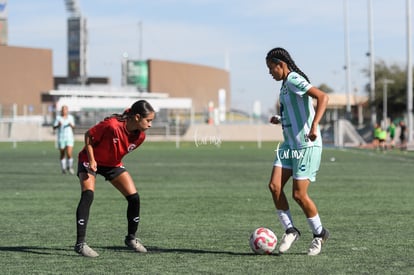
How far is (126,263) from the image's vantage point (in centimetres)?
877

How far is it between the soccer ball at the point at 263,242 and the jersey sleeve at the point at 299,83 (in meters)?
1.47

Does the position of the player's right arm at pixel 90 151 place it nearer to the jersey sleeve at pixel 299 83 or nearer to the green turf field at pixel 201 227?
the green turf field at pixel 201 227

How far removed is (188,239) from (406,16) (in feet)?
161

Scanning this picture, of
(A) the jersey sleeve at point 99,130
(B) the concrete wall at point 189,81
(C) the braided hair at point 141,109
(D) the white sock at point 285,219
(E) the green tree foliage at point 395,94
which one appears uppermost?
(B) the concrete wall at point 189,81

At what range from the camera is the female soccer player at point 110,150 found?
361 inches

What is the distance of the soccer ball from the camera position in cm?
919

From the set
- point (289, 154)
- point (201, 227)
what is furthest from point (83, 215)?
point (201, 227)

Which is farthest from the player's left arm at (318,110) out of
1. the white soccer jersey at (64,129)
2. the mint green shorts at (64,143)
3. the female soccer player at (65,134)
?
the mint green shorts at (64,143)

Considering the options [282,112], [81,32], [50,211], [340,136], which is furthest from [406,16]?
[81,32]

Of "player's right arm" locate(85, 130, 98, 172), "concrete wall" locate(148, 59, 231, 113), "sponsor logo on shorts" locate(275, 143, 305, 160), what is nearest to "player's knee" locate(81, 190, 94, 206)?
"player's right arm" locate(85, 130, 98, 172)

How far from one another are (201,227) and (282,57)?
3.43 meters

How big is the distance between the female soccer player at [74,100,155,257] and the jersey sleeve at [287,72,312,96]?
1435 mm

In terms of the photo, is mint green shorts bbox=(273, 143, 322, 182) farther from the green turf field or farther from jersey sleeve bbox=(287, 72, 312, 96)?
the green turf field

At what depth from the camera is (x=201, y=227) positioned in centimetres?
1188
